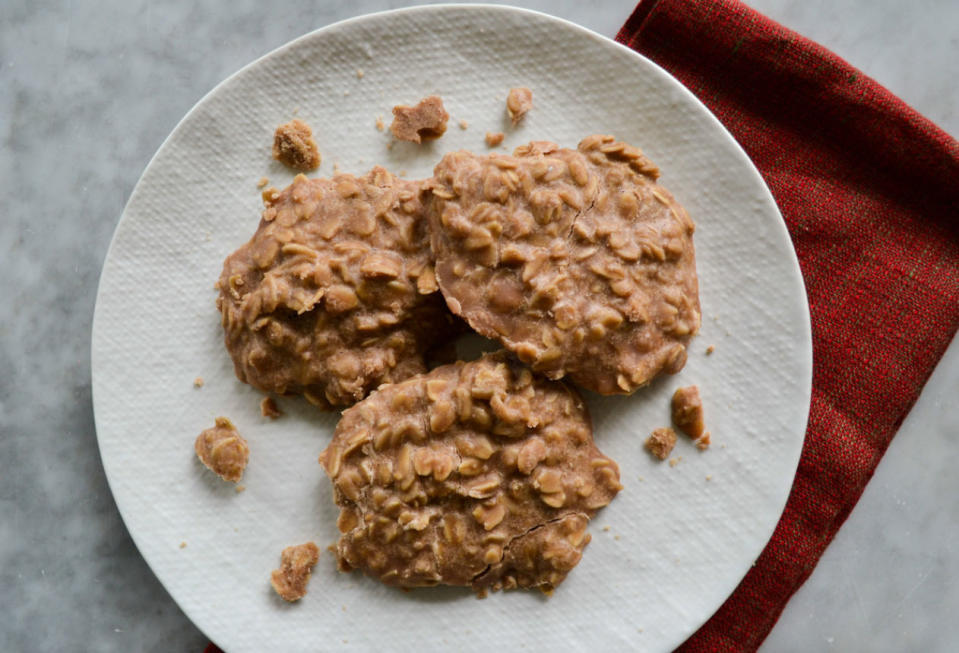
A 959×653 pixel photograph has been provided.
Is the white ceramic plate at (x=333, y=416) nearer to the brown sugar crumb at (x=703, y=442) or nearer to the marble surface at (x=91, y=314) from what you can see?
the brown sugar crumb at (x=703, y=442)

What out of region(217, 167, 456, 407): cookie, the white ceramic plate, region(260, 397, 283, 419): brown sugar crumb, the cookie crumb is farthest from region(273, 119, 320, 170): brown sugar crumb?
the cookie crumb

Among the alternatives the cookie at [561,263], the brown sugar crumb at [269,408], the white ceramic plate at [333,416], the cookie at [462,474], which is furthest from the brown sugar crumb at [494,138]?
the brown sugar crumb at [269,408]

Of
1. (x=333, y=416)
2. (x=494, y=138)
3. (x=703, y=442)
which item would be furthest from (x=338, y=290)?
(x=703, y=442)

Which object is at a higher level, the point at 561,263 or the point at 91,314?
the point at 561,263

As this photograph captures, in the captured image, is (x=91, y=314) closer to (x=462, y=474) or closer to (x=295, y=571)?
(x=295, y=571)

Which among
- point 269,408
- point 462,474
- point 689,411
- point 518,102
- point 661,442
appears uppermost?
point 518,102

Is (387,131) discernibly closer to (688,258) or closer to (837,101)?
(688,258)
